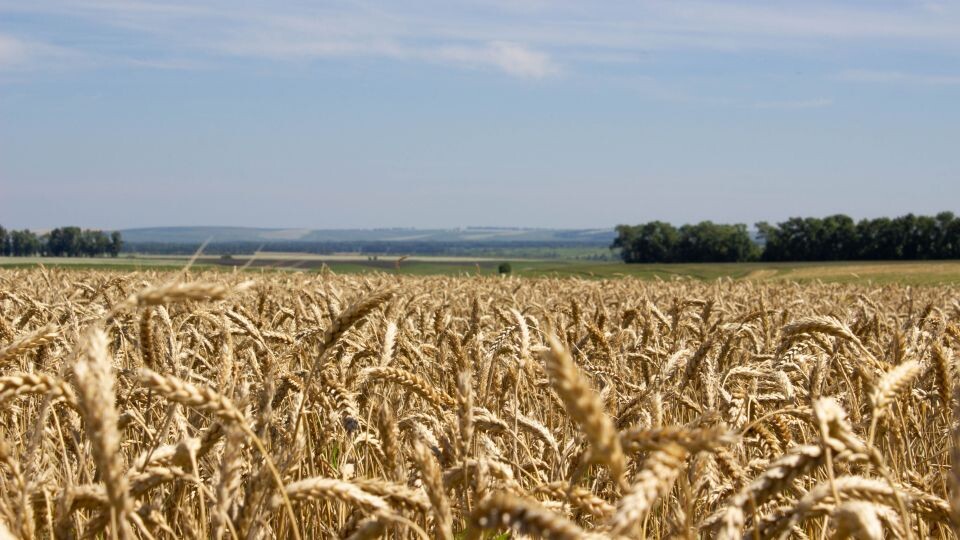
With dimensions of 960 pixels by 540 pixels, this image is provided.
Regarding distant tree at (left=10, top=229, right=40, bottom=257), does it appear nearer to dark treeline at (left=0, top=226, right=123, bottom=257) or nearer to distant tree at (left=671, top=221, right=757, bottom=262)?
dark treeline at (left=0, top=226, right=123, bottom=257)

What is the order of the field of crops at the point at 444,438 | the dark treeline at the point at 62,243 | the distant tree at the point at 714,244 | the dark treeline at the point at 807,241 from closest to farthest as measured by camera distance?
the field of crops at the point at 444,438, the dark treeline at the point at 807,241, the distant tree at the point at 714,244, the dark treeline at the point at 62,243

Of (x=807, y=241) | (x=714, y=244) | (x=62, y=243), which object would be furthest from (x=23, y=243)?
(x=807, y=241)

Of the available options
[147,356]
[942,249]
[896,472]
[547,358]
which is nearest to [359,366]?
[147,356]

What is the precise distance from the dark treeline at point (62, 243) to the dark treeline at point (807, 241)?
69988 millimetres

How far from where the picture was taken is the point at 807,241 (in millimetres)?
101562

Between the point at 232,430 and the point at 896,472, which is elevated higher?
the point at 232,430

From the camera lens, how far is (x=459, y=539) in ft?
10.3

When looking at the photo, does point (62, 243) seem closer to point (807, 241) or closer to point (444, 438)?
point (807, 241)

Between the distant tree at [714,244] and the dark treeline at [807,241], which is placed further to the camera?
the distant tree at [714,244]

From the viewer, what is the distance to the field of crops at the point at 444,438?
1.50 meters

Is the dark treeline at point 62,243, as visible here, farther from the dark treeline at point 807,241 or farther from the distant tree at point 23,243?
the dark treeline at point 807,241

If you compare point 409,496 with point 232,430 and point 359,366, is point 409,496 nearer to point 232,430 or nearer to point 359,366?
point 232,430

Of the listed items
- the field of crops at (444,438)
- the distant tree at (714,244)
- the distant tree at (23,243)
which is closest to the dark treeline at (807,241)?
the distant tree at (714,244)

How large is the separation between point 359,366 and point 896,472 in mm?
2439
